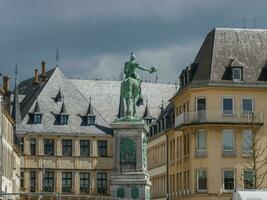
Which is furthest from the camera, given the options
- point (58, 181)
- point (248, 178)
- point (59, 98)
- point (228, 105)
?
point (59, 98)

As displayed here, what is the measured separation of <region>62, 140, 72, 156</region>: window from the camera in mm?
106688

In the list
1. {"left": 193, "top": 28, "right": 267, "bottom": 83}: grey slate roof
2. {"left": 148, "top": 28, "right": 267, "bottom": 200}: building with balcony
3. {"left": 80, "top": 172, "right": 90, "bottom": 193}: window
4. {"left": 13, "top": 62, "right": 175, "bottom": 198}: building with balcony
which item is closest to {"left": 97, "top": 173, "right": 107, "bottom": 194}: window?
{"left": 13, "top": 62, "right": 175, "bottom": 198}: building with balcony

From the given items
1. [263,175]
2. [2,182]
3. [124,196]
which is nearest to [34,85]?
[2,182]

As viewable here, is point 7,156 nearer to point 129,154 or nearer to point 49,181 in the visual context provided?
point 49,181

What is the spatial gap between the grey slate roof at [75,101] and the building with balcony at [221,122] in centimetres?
2641

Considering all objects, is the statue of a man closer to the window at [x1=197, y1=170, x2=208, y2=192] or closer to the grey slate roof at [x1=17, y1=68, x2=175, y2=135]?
the window at [x1=197, y1=170, x2=208, y2=192]

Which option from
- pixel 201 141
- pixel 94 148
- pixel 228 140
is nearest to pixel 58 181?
pixel 94 148

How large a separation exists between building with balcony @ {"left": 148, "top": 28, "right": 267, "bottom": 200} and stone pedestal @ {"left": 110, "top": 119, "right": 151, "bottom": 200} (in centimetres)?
1477

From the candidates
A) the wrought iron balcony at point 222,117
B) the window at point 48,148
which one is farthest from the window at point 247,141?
the window at point 48,148

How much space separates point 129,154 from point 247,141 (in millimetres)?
17538

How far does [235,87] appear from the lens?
263 feet

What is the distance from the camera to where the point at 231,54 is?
83875 millimetres

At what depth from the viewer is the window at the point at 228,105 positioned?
80062mm

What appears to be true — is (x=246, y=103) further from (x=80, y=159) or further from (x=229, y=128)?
(x=80, y=159)
